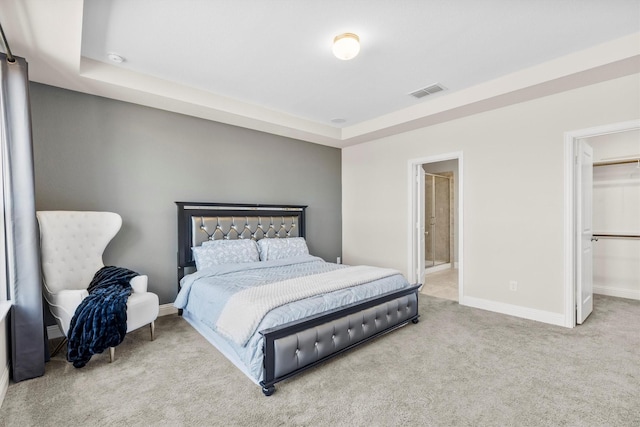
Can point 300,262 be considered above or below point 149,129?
below

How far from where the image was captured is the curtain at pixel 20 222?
7.23 ft

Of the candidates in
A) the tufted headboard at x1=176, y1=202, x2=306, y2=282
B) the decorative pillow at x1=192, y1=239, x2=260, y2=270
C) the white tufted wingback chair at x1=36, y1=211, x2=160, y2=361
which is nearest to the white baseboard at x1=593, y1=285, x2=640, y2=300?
the tufted headboard at x1=176, y1=202, x2=306, y2=282

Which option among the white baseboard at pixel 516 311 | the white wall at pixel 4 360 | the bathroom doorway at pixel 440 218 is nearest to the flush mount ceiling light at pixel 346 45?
the white wall at pixel 4 360

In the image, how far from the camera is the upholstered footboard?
214 centimetres

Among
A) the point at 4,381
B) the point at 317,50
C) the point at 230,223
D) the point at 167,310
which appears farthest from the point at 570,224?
the point at 4,381

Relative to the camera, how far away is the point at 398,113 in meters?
4.32

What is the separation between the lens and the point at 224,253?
371 centimetres

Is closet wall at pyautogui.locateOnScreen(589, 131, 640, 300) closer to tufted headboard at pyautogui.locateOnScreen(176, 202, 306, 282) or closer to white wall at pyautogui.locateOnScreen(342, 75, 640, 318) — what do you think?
white wall at pyautogui.locateOnScreen(342, 75, 640, 318)

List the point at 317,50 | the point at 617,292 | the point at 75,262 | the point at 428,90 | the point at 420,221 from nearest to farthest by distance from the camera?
the point at 317,50 < the point at 75,262 < the point at 428,90 < the point at 617,292 < the point at 420,221

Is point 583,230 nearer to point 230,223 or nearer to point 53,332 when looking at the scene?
point 230,223

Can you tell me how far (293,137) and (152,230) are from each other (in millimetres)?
2459

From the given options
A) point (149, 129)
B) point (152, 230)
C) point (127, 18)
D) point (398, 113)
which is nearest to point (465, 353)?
point (398, 113)

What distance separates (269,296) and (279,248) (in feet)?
5.70

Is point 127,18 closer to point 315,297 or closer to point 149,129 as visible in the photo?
point 149,129
